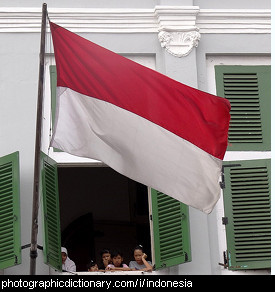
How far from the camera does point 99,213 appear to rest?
2083 centimetres

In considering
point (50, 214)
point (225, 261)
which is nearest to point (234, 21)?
point (225, 261)

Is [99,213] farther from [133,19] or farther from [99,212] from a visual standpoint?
[133,19]

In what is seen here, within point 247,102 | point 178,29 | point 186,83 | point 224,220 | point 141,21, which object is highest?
point 141,21

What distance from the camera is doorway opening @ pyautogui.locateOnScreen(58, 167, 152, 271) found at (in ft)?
66.5

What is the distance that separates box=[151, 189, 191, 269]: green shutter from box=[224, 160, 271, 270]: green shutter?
2.05 ft

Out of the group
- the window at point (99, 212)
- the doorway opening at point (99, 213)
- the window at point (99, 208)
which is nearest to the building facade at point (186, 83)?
the window at point (99, 208)

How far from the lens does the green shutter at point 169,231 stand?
1419 centimetres

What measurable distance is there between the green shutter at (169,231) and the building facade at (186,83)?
0.01 meters

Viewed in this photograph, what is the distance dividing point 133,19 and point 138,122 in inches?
111

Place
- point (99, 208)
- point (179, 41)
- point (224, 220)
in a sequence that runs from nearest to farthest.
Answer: point (224, 220)
point (179, 41)
point (99, 208)

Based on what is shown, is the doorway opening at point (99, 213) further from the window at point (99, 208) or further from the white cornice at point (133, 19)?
the white cornice at point (133, 19)

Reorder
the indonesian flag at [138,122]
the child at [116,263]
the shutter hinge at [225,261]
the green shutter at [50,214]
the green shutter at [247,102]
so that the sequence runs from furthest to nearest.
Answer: the green shutter at [247,102] < the child at [116,263] < the shutter hinge at [225,261] < the green shutter at [50,214] < the indonesian flag at [138,122]

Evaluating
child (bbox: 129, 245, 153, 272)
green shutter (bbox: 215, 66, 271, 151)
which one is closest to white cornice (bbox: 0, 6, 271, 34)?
green shutter (bbox: 215, 66, 271, 151)
